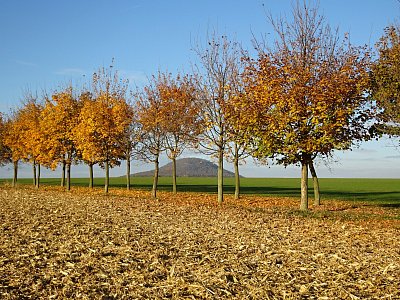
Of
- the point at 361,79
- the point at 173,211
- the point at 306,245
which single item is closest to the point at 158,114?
the point at 173,211

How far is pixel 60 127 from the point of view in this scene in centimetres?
4228

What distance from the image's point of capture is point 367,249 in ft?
41.7

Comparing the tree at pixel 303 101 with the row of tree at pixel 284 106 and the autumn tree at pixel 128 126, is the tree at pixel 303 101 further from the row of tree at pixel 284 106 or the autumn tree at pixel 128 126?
the autumn tree at pixel 128 126

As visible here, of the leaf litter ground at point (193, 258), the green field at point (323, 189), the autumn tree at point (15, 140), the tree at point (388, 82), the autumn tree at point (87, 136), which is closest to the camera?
the leaf litter ground at point (193, 258)

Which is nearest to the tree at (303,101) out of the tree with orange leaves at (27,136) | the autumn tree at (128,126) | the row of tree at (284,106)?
the row of tree at (284,106)

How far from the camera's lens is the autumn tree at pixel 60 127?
4225cm

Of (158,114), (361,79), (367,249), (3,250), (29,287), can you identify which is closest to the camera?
(29,287)

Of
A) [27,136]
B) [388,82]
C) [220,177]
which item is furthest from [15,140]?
[388,82]

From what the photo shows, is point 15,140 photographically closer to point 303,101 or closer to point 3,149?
point 3,149

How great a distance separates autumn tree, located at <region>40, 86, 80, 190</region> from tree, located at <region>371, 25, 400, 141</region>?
29.5 meters

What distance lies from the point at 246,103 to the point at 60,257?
15568 mm

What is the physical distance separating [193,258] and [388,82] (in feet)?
58.1

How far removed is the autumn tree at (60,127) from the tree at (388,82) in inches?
1161

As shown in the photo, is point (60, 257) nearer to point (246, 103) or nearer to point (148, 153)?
point (246, 103)
